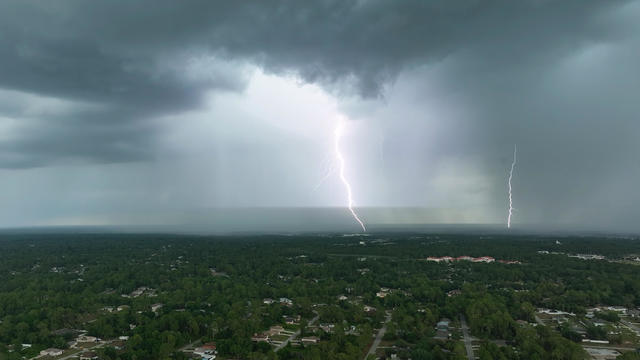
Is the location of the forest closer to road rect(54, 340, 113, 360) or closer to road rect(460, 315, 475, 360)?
road rect(54, 340, 113, 360)

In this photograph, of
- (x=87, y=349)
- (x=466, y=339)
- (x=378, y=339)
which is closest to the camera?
(x=87, y=349)

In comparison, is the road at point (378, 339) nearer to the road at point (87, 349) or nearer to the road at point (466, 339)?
the road at point (466, 339)

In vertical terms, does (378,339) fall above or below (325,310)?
below

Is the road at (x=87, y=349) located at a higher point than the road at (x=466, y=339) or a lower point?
lower

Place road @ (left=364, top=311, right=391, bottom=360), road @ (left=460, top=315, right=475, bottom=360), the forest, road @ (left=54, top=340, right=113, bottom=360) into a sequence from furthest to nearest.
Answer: road @ (left=364, top=311, right=391, bottom=360), the forest, road @ (left=54, top=340, right=113, bottom=360), road @ (left=460, top=315, right=475, bottom=360)

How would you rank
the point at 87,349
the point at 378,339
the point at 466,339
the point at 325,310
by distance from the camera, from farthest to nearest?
the point at 325,310 → the point at 378,339 → the point at 466,339 → the point at 87,349

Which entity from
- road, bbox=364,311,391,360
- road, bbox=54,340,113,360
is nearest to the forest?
road, bbox=54,340,113,360

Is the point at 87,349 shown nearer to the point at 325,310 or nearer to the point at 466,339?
the point at 325,310

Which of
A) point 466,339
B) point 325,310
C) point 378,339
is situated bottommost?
point 378,339

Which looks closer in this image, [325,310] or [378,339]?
[378,339]

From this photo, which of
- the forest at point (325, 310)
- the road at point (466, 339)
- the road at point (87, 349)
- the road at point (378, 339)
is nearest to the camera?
the road at point (466, 339)

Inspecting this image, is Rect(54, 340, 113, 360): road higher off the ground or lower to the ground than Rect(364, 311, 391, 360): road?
lower

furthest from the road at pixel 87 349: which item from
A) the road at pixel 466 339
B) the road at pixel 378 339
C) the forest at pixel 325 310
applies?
the road at pixel 466 339

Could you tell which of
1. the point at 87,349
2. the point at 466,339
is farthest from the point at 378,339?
the point at 87,349
